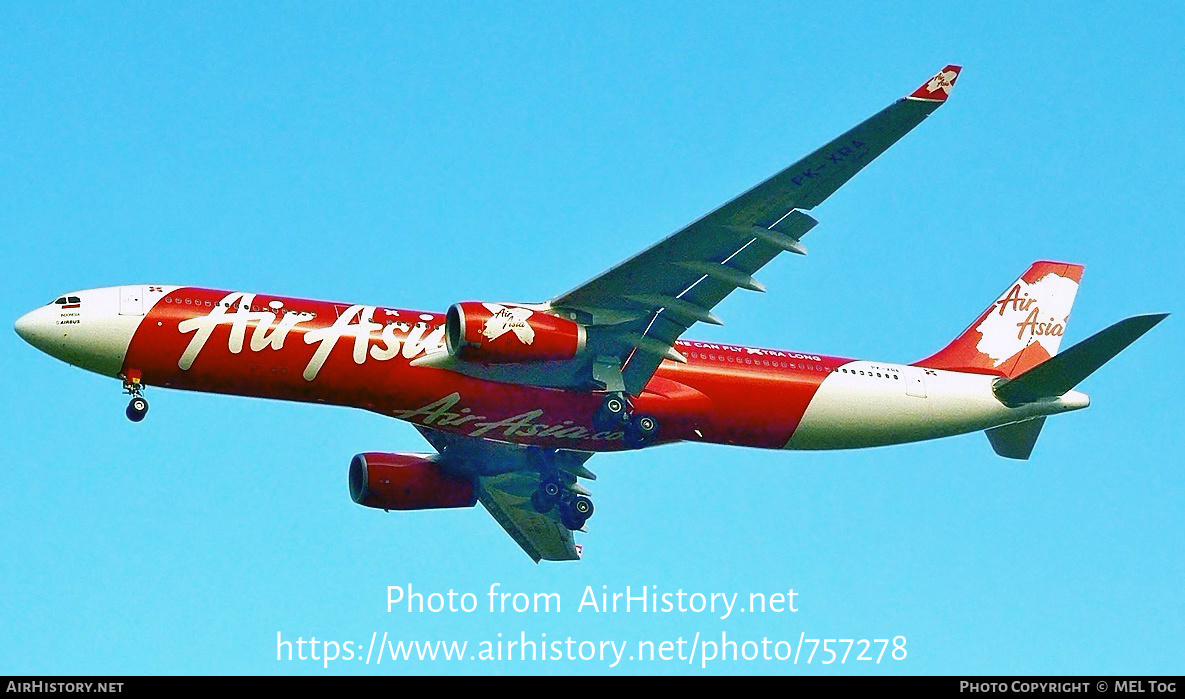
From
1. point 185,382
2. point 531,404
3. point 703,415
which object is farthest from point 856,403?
point 185,382

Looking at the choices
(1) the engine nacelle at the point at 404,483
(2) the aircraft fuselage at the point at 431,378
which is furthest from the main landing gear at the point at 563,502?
(1) the engine nacelle at the point at 404,483

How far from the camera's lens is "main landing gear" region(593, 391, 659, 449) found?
1437 inches

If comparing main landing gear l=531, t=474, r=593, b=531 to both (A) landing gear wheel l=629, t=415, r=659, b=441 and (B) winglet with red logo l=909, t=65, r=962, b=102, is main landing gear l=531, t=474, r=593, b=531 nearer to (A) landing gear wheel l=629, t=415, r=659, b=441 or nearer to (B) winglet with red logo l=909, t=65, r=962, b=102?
(A) landing gear wheel l=629, t=415, r=659, b=441

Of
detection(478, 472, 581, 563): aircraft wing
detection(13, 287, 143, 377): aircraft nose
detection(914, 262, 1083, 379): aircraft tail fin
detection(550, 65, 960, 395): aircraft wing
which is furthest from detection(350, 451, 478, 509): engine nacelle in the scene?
detection(914, 262, 1083, 379): aircraft tail fin

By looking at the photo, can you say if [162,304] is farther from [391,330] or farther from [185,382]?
[391,330]

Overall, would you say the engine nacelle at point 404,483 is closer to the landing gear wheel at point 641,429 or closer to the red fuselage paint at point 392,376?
the red fuselage paint at point 392,376

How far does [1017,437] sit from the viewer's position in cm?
4141

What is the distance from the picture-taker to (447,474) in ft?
137

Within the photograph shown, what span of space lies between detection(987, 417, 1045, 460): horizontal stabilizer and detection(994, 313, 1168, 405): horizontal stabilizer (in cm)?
105

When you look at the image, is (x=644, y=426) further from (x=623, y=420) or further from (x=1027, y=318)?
(x=1027, y=318)

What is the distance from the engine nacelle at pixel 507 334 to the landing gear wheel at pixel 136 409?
7283 mm

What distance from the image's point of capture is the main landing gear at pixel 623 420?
36.5 metres

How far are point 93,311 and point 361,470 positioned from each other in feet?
31.2
